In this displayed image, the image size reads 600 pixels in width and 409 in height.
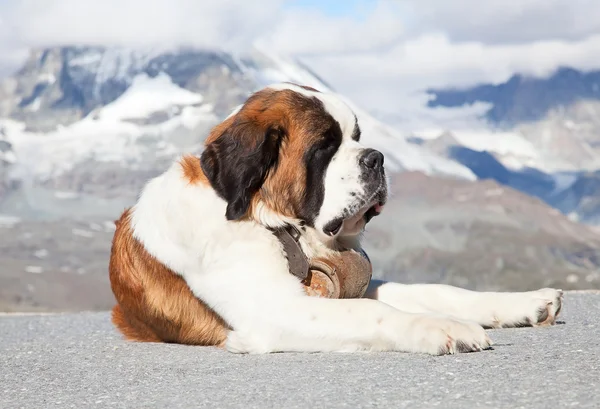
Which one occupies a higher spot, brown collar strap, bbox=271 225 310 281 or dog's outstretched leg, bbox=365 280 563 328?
brown collar strap, bbox=271 225 310 281

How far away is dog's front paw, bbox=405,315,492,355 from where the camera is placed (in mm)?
4820

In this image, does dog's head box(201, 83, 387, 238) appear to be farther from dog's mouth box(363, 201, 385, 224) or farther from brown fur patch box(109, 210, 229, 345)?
brown fur patch box(109, 210, 229, 345)

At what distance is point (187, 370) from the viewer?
510 centimetres

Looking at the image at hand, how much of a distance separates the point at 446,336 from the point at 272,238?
1.36 meters

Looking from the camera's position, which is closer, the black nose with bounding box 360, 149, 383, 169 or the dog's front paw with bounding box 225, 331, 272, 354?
the dog's front paw with bounding box 225, 331, 272, 354

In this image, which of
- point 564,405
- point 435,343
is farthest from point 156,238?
point 564,405

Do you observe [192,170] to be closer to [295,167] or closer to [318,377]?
[295,167]

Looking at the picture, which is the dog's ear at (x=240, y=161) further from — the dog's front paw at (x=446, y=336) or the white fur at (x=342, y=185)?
the dog's front paw at (x=446, y=336)

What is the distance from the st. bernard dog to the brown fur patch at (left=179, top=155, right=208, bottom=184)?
1 cm

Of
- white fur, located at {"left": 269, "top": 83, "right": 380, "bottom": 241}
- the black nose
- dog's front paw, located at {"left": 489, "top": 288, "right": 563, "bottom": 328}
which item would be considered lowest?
dog's front paw, located at {"left": 489, "top": 288, "right": 563, "bottom": 328}

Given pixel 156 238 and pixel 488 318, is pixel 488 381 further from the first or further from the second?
pixel 156 238

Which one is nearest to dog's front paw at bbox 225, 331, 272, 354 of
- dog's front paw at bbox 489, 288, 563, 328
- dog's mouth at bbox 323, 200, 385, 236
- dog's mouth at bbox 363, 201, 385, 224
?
dog's mouth at bbox 323, 200, 385, 236

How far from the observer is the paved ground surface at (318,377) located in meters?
3.93

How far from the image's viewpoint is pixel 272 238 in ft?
18.3
